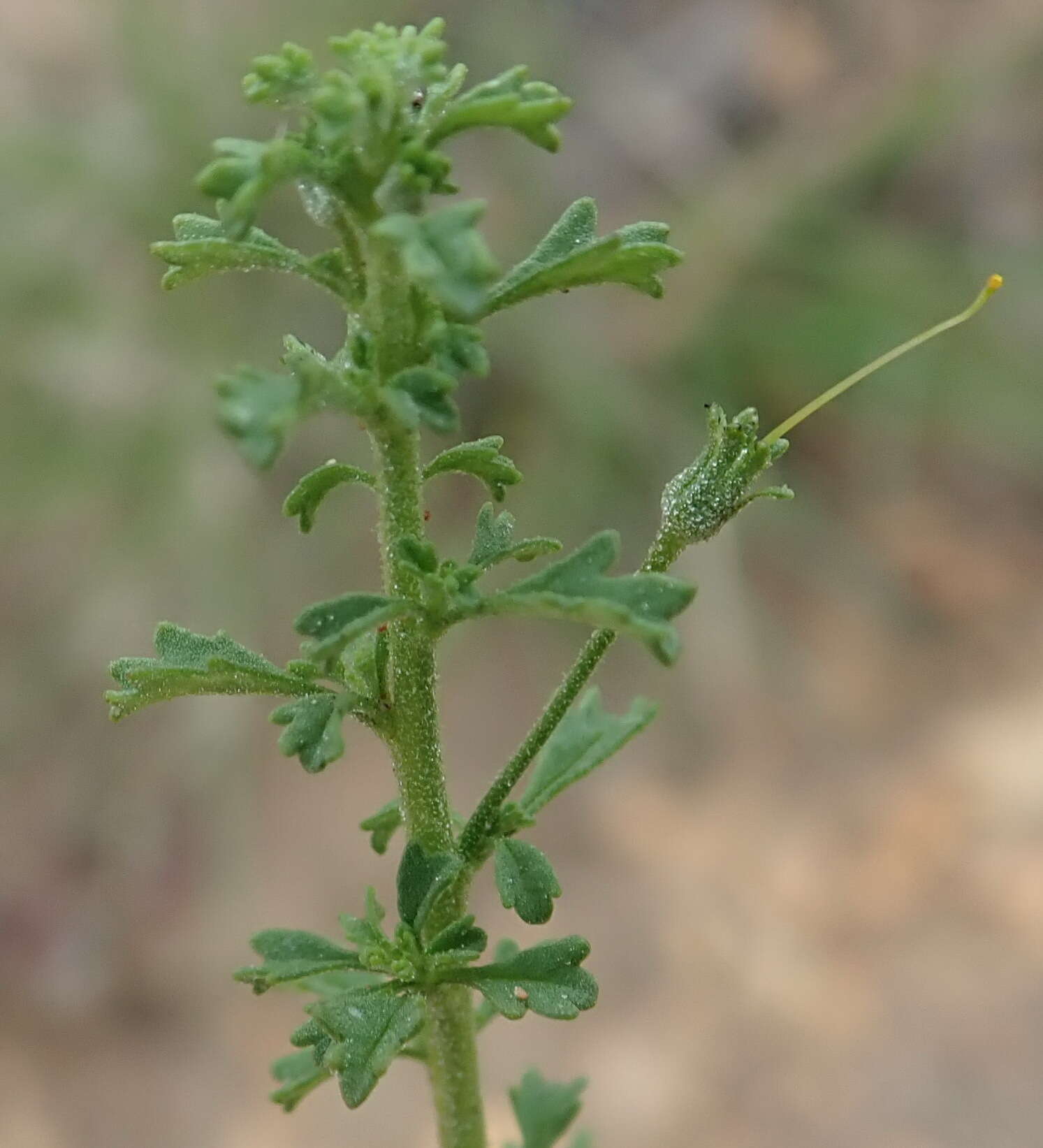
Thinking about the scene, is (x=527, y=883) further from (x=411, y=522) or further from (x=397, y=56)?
(x=397, y=56)

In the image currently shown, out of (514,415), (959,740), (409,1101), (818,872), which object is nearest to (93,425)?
(514,415)

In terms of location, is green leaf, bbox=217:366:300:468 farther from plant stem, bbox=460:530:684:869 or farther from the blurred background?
the blurred background

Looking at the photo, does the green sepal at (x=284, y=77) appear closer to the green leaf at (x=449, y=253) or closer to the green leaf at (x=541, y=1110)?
the green leaf at (x=449, y=253)

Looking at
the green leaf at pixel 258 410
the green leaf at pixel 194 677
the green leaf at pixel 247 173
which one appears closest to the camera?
the green leaf at pixel 258 410

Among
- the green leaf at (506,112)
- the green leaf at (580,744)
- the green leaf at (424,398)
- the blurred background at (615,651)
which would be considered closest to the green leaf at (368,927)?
the green leaf at (580,744)

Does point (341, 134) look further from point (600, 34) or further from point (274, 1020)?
point (600, 34)

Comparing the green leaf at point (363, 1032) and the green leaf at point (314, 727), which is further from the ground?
the green leaf at point (314, 727)

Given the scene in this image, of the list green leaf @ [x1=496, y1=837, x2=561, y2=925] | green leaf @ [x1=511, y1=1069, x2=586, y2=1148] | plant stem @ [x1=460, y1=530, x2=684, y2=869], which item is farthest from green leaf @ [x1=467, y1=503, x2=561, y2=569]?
green leaf @ [x1=511, y1=1069, x2=586, y2=1148]
